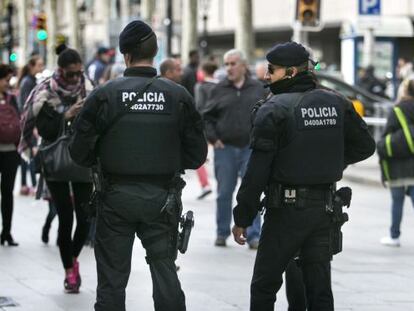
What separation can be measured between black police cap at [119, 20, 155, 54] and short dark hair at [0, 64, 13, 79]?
5.36 metres

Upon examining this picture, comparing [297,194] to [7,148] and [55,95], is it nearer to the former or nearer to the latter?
[55,95]

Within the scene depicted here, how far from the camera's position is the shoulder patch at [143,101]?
7184 mm

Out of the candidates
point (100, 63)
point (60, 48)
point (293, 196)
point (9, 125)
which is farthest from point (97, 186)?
point (100, 63)

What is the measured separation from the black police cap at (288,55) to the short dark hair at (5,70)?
563 cm

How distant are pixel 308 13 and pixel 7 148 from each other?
946 cm

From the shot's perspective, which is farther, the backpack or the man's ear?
the backpack

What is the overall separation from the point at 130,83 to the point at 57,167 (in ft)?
9.76

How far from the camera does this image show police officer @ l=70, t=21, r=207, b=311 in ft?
23.6

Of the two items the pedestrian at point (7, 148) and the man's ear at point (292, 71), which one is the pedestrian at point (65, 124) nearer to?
the pedestrian at point (7, 148)

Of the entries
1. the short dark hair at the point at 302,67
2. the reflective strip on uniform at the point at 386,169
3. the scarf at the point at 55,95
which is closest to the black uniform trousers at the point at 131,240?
the short dark hair at the point at 302,67

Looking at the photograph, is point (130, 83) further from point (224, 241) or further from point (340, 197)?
point (224, 241)

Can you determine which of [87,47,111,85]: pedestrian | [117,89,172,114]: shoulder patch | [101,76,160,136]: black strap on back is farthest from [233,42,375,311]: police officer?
[87,47,111,85]: pedestrian

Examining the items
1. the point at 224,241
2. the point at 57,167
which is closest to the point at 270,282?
the point at 57,167

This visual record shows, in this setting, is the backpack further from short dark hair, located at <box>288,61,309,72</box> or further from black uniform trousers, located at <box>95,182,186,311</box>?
short dark hair, located at <box>288,61,309,72</box>
